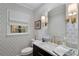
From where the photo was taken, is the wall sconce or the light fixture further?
the wall sconce

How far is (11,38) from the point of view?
1.31 metres

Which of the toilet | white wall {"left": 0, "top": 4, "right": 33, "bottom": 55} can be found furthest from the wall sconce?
the toilet

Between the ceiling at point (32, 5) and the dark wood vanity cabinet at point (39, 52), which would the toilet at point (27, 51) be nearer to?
the dark wood vanity cabinet at point (39, 52)

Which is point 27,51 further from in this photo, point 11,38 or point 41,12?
point 41,12

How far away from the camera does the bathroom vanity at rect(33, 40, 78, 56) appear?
4.14ft

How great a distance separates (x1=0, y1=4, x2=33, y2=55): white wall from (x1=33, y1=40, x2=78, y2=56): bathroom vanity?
161mm

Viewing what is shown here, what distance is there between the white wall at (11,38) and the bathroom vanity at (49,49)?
6.3 inches

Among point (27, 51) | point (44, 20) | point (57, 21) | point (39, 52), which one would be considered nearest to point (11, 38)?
point (27, 51)

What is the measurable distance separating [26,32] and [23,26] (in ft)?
0.36

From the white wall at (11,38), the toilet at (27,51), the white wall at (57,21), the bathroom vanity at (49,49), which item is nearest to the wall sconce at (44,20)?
the white wall at (57,21)

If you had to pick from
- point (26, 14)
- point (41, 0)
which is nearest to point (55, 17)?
point (41, 0)

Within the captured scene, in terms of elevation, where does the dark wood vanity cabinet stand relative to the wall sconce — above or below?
below

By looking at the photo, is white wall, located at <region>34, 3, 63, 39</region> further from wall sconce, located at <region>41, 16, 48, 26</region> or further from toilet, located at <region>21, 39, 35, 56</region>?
toilet, located at <region>21, 39, 35, 56</region>

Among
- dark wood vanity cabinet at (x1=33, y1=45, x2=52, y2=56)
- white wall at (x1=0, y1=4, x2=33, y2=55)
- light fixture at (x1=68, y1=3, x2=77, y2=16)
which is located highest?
light fixture at (x1=68, y1=3, x2=77, y2=16)
